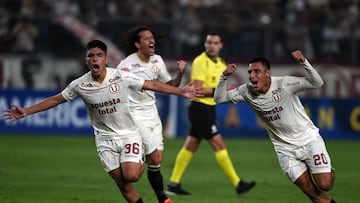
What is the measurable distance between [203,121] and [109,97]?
4343 millimetres

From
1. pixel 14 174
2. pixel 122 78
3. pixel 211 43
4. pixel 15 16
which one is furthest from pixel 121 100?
pixel 15 16

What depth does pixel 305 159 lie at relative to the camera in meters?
11.2

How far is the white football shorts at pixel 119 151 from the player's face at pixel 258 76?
168 centimetres

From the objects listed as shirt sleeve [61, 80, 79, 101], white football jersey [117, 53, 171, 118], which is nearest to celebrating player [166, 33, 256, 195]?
white football jersey [117, 53, 171, 118]

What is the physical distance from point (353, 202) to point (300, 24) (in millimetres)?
15077

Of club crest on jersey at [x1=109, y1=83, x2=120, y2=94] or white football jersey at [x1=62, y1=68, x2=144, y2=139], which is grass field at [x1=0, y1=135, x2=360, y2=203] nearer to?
white football jersey at [x1=62, y1=68, x2=144, y2=139]

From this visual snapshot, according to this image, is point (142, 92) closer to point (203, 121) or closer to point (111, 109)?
point (111, 109)

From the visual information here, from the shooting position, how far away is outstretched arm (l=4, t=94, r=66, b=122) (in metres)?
10.8

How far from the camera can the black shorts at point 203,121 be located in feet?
49.5

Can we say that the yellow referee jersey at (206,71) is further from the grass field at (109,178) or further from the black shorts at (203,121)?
the grass field at (109,178)

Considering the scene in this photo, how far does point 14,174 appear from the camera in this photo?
16.5m

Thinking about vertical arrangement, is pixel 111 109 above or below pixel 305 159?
above

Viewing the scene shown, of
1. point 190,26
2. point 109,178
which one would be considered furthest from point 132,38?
point 190,26

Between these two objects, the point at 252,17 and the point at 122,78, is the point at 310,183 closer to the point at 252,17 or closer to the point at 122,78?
the point at 122,78
